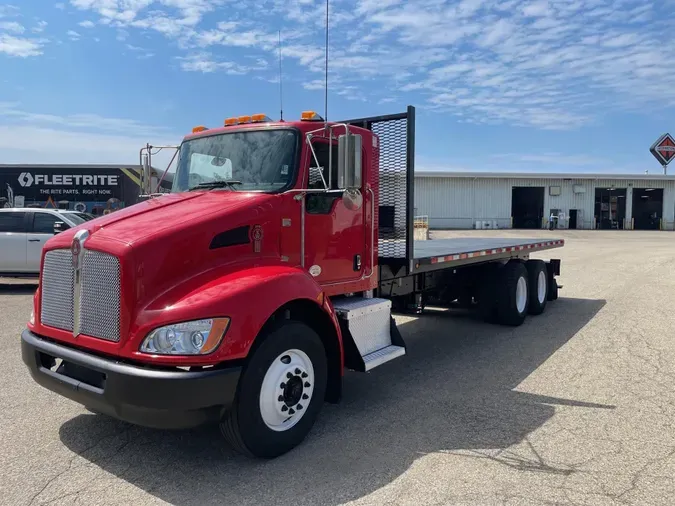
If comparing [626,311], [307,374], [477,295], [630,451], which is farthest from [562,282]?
[307,374]

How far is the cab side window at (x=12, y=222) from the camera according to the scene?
467 inches

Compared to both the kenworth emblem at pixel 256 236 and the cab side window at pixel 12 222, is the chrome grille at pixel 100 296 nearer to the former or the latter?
the kenworth emblem at pixel 256 236

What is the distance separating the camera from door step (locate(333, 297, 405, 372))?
4590 millimetres

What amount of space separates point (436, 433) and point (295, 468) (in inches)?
48.6

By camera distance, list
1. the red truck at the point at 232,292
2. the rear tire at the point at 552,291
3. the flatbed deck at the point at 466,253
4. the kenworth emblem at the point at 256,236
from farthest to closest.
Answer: the rear tire at the point at 552,291 < the flatbed deck at the point at 466,253 < the kenworth emblem at the point at 256,236 < the red truck at the point at 232,292

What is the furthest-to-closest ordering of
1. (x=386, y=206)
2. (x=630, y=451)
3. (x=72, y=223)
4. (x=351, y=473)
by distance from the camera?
(x=72, y=223) < (x=386, y=206) < (x=630, y=451) < (x=351, y=473)

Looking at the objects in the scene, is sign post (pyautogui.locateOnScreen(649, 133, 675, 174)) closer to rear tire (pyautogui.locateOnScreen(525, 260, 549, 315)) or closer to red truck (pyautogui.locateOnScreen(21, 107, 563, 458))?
rear tire (pyautogui.locateOnScreen(525, 260, 549, 315))

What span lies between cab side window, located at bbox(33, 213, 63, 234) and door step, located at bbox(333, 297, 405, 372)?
9.37m

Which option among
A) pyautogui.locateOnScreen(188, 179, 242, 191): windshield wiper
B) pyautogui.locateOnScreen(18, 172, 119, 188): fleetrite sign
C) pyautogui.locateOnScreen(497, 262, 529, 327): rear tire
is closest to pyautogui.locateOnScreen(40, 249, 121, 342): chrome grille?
pyautogui.locateOnScreen(188, 179, 242, 191): windshield wiper

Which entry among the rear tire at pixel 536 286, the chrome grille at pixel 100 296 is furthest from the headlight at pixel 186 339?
the rear tire at pixel 536 286

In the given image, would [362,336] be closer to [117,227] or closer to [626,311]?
[117,227]

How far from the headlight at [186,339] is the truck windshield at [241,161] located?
1.41 m

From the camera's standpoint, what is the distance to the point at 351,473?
11.9 feet

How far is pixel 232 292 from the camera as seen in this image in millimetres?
3457
